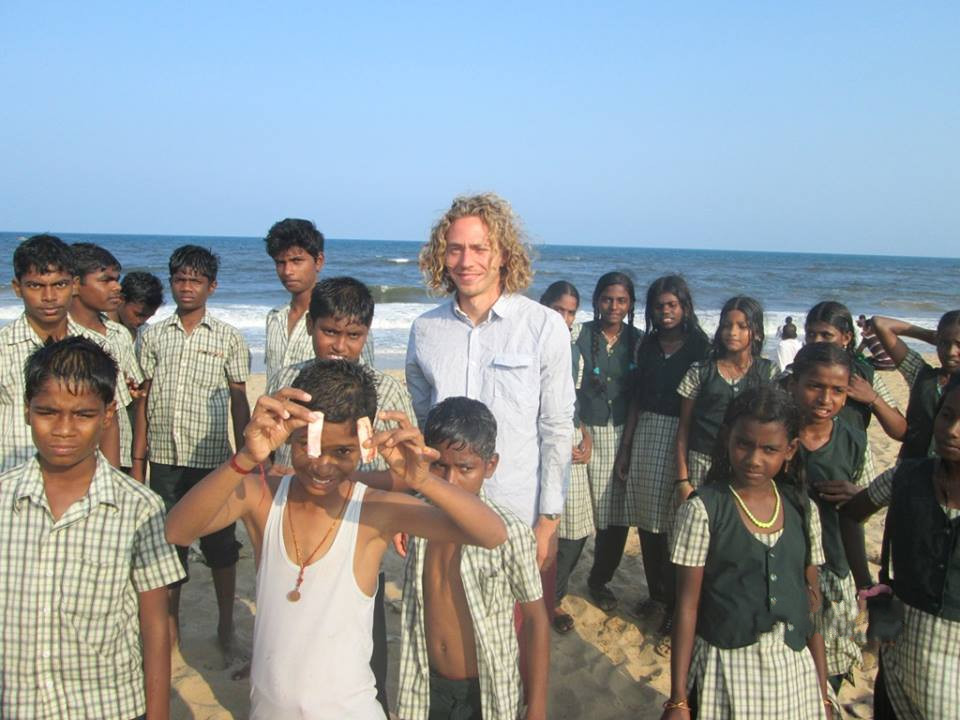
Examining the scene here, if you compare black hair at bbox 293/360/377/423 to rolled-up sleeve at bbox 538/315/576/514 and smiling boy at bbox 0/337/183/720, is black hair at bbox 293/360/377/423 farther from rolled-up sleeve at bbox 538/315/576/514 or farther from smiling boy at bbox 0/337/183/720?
rolled-up sleeve at bbox 538/315/576/514

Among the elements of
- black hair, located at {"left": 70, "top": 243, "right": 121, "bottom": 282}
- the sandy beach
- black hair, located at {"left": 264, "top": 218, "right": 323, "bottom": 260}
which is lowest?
the sandy beach

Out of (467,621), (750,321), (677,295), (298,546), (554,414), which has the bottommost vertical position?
(467,621)

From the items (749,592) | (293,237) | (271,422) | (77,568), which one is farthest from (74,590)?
(293,237)

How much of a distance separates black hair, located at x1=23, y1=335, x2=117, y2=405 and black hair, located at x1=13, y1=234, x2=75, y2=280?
45.6 inches

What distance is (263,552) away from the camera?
2195 mm

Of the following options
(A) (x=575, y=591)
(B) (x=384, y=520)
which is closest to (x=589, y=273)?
(A) (x=575, y=591)

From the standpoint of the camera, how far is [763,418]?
8.67 ft

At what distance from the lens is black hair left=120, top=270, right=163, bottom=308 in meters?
5.49

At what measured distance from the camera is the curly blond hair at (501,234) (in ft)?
9.77

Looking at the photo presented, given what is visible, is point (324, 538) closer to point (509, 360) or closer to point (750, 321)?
point (509, 360)

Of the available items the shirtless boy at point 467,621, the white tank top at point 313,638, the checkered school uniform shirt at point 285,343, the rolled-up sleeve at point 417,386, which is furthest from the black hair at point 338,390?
the checkered school uniform shirt at point 285,343

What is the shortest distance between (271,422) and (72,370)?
0.84m

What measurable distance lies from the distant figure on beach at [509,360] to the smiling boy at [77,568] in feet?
4.15

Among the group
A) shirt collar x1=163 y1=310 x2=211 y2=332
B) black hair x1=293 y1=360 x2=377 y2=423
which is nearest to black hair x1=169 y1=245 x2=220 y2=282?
shirt collar x1=163 y1=310 x2=211 y2=332
